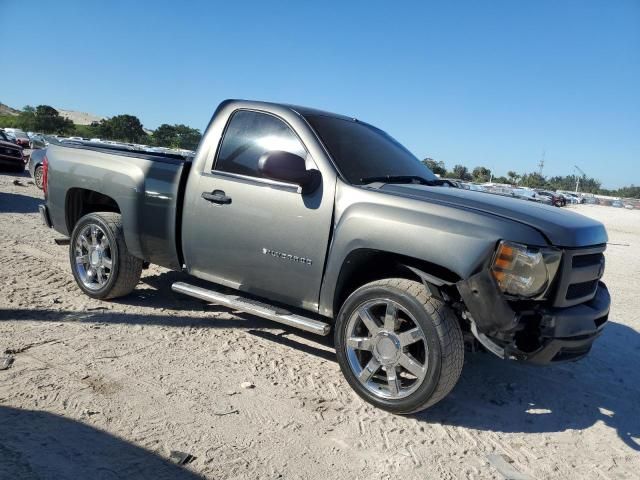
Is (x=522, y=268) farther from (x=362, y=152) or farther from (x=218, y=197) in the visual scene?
(x=218, y=197)

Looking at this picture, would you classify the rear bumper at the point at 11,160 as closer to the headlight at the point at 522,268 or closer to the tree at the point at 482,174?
the headlight at the point at 522,268

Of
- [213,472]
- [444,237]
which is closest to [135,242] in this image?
[213,472]

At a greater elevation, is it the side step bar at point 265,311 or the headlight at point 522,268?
the headlight at point 522,268

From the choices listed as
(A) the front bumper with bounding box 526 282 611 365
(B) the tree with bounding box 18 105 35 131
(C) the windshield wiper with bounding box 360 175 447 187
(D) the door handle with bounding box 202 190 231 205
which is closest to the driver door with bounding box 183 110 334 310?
(D) the door handle with bounding box 202 190 231 205

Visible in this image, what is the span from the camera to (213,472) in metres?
2.41

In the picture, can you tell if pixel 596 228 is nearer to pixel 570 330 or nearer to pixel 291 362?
pixel 570 330

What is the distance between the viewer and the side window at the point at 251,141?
377 cm

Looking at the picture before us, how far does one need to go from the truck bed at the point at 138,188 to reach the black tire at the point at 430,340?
191 centimetres

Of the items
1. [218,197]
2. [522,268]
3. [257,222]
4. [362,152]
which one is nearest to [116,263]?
[218,197]

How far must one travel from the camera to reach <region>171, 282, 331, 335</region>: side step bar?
3.39 metres

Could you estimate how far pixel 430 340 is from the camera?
9.65 ft

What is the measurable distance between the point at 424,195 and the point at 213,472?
2.08m

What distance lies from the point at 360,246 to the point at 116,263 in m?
2.52

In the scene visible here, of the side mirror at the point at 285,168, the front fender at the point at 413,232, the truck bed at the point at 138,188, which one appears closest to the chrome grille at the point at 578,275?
the front fender at the point at 413,232
